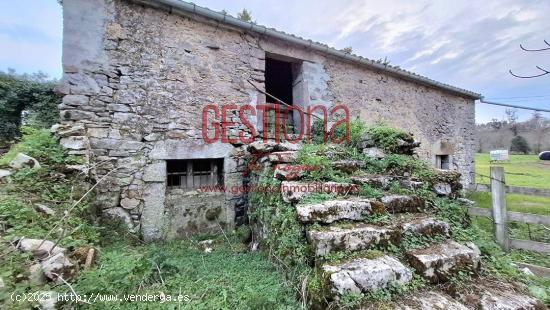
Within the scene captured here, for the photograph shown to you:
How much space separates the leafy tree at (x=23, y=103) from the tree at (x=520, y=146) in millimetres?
28845

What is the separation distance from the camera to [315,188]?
303 centimetres

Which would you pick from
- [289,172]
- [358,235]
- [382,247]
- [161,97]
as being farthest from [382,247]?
[161,97]

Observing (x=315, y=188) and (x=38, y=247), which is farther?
(x=315, y=188)

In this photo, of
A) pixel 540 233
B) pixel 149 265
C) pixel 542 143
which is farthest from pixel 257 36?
pixel 542 143

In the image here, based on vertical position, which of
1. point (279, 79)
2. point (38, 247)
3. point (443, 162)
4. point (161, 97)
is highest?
point (279, 79)

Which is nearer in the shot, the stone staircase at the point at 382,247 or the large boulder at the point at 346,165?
the stone staircase at the point at 382,247

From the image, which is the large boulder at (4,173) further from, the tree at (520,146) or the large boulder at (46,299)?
the tree at (520,146)

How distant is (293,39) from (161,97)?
2908mm

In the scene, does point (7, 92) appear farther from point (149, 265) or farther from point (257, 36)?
point (149, 265)

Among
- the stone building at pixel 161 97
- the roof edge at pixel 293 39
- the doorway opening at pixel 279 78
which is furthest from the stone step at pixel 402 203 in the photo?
the doorway opening at pixel 279 78

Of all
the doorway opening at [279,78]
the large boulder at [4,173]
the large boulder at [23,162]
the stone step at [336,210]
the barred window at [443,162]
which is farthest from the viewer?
the barred window at [443,162]

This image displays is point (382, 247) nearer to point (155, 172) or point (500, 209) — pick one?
point (500, 209)

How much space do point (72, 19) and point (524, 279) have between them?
6286mm

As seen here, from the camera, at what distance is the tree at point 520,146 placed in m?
20.0
